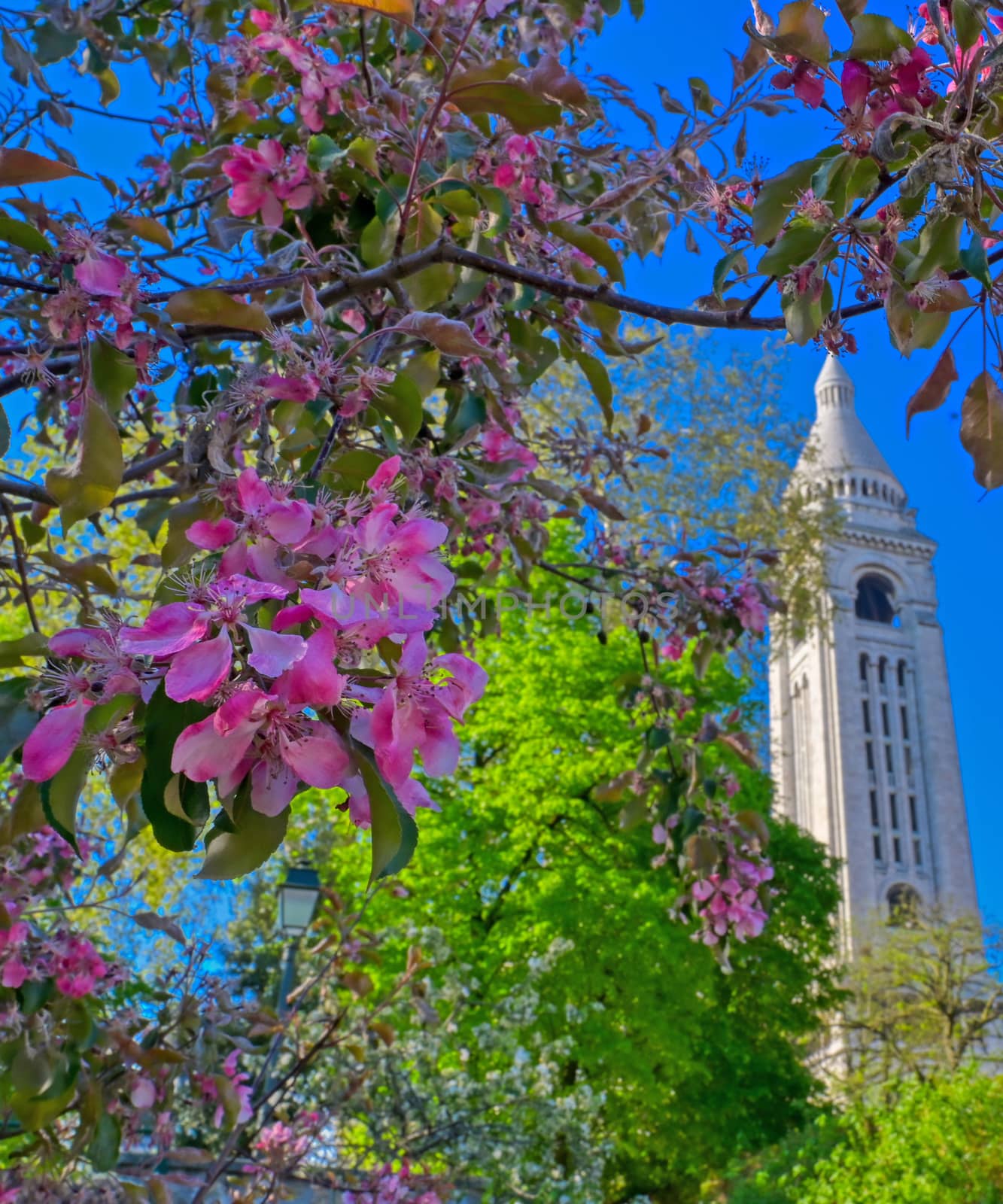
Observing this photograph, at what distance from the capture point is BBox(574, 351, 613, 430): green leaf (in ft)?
5.50

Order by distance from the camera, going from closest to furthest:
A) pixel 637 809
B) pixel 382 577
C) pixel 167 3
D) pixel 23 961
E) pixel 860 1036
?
pixel 382 577 < pixel 23 961 < pixel 637 809 < pixel 167 3 < pixel 860 1036

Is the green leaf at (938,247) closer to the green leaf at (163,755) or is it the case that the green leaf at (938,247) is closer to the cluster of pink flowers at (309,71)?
the green leaf at (163,755)

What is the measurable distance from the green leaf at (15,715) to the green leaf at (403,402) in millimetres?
502

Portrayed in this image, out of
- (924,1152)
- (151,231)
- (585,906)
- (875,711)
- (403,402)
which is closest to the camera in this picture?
(403,402)

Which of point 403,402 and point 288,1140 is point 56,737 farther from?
point 288,1140

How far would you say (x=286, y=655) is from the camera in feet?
2.40

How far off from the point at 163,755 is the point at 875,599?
53.5 m

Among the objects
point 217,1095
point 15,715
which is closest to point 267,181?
point 15,715

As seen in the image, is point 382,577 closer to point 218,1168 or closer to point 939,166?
point 939,166

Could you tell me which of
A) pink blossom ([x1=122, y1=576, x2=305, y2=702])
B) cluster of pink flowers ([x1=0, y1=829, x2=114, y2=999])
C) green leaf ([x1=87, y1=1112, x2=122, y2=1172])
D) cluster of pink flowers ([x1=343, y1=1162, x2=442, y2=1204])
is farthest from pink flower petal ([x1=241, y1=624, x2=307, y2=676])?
cluster of pink flowers ([x1=343, y1=1162, x2=442, y2=1204])

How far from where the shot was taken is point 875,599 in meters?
51.4

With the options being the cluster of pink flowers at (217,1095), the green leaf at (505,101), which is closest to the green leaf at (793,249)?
the green leaf at (505,101)

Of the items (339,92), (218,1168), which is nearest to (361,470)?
(339,92)

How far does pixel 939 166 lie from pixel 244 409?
2.65ft
